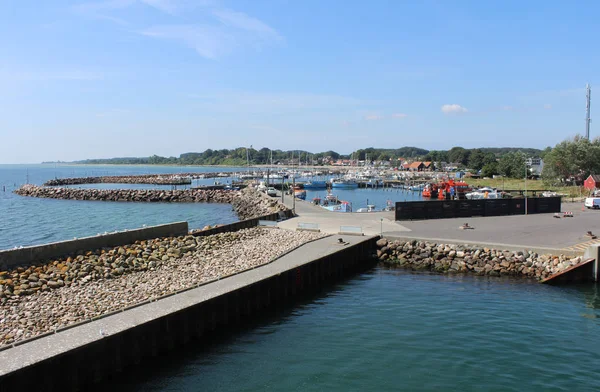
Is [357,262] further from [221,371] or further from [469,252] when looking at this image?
[221,371]

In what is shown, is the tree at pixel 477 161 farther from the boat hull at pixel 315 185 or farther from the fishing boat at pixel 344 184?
the boat hull at pixel 315 185

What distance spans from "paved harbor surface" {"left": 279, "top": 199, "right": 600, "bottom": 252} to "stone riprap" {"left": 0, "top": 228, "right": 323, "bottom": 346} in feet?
22.9

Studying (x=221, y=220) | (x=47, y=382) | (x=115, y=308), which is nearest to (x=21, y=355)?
(x=47, y=382)

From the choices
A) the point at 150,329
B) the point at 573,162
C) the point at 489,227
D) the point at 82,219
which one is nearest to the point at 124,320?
the point at 150,329

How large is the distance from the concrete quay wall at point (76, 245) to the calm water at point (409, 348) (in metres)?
8.97

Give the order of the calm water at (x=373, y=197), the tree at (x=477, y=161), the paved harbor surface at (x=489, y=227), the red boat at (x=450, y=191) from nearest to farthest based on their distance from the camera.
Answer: the paved harbor surface at (x=489, y=227)
the red boat at (x=450, y=191)
the calm water at (x=373, y=197)
the tree at (x=477, y=161)

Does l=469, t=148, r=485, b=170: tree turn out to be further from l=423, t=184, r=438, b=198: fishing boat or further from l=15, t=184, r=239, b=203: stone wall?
l=15, t=184, r=239, b=203: stone wall

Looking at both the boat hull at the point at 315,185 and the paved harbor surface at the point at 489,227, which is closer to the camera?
the paved harbor surface at the point at 489,227

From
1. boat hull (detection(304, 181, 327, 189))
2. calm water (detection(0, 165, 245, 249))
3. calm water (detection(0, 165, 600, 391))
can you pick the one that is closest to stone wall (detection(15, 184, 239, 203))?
calm water (detection(0, 165, 245, 249))

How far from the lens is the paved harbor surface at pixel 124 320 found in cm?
1115

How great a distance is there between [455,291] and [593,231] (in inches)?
565

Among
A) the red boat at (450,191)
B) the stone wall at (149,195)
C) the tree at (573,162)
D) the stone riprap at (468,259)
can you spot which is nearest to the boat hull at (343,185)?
the red boat at (450,191)

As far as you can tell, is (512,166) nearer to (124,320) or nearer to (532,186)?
(532,186)

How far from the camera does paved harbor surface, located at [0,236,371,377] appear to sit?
36.6 ft
